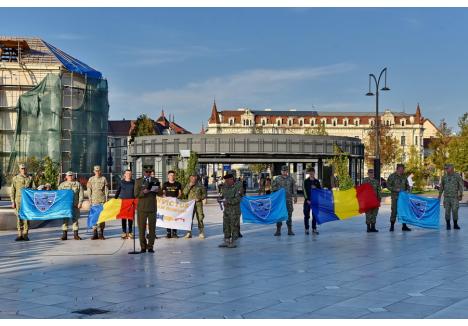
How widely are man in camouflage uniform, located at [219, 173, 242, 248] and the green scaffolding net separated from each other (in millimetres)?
48037

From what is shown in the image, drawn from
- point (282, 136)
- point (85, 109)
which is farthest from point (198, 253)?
point (85, 109)

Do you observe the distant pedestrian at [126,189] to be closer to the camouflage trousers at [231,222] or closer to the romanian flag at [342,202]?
the camouflage trousers at [231,222]

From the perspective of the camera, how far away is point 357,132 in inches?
6806

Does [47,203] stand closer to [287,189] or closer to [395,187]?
[287,189]

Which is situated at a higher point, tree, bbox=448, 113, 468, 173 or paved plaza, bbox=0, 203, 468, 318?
tree, bbox=448, 113, 468, 173

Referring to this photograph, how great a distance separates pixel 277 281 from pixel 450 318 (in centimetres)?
345

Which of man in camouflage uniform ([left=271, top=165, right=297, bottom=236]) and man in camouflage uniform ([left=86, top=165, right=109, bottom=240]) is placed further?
man in camouflage uniform ([left=271, top=165, right=297, bottom=236])

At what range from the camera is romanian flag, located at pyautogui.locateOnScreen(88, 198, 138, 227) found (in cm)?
1758

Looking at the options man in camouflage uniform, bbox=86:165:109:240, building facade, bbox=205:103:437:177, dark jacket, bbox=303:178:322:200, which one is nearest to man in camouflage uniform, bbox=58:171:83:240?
man in camouflage uniform, bbox=86:165:109:240

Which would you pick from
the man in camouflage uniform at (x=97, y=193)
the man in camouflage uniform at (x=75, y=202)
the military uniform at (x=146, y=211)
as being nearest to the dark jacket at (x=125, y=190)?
the man in camouflage uniform at (x=97, y=193)

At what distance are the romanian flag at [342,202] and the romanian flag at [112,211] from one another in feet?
16.2

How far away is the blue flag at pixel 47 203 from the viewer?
59.0 ft

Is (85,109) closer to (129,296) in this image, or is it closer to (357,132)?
(129,296)

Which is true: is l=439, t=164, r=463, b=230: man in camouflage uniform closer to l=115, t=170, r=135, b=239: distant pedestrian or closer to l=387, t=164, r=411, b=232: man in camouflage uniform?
l=387, t=164, r=411, b=232: man in camouflage uniform
